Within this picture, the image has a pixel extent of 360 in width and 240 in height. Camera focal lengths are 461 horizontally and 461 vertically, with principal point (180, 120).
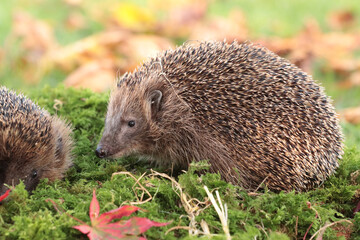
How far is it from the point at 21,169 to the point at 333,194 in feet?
9.19

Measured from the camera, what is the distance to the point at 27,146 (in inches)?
160

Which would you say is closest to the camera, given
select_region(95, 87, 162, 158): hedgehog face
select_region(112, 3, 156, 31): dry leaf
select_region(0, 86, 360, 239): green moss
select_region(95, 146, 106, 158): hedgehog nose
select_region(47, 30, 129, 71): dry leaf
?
select_region(0, 86, 360, 239): green moss

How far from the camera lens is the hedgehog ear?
4582 mm

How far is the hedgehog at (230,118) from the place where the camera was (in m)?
4.25

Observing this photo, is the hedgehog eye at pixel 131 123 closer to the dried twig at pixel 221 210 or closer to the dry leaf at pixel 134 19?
the dried twig at pixel 221 210

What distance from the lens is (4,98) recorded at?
14.1ft

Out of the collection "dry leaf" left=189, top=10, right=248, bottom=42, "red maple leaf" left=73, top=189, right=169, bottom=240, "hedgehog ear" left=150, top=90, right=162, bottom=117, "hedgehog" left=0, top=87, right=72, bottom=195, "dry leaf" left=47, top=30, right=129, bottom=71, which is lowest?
"red maple leaf" left=73, top=189, right=169, bottom=240

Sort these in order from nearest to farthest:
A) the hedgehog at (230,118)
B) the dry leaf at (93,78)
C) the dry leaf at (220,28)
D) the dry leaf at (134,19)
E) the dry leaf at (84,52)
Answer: the hedgehog at (230,118), the dry leaf at (93,78), the dry leaf at (84,52), the dry leaf at (220,28), the dry leaf at (134,19)

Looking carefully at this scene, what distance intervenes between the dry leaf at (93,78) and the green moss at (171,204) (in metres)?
3.50

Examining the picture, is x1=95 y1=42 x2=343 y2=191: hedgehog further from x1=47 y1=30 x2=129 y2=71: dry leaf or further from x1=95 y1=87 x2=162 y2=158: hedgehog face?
x1=47 y1=30 x2=129 y2=71: dry leaf

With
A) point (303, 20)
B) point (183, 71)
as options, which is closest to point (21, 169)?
point (183, 71)

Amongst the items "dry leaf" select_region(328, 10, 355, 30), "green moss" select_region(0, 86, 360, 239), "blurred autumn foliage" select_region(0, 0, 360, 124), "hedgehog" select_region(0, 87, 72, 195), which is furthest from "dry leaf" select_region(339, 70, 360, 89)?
"hedgehog" select_region(0, 87, 72, 195)

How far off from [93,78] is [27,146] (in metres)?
4.17

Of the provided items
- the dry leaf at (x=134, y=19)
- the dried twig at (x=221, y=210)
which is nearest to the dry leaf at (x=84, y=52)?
the dry leaf at (x=134, y=19)
